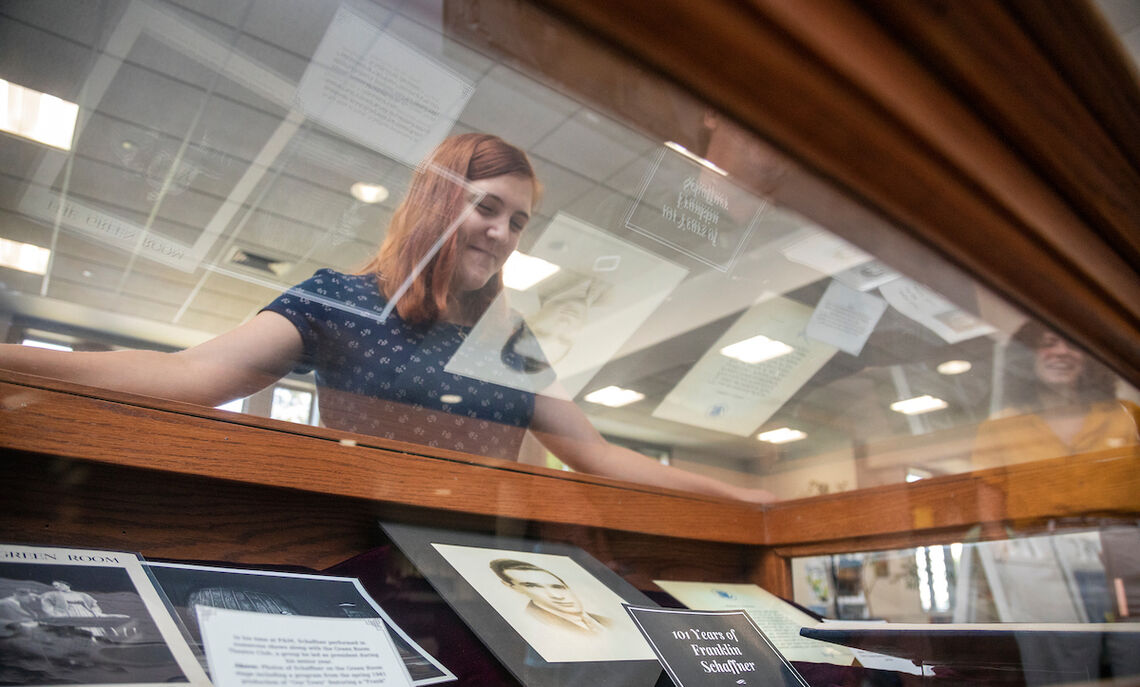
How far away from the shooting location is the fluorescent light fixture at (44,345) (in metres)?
0.52

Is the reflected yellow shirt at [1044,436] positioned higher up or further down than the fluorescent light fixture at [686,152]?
further down

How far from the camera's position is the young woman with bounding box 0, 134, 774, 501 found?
2.07ft

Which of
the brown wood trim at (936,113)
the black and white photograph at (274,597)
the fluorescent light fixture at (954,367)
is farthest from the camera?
the fluorescent light fixture at (954,367)

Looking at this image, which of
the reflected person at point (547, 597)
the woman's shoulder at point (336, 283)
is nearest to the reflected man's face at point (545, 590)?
the reflected person at point (547, 597)

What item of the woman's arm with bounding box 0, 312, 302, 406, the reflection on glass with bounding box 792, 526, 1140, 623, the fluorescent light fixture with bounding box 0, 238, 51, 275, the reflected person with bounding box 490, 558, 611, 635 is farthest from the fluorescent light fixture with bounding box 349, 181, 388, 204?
the reflection on glass with bounding box 792, 526, 1140, 623

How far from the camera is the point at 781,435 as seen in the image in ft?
3.60

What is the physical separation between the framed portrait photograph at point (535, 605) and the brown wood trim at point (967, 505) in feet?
1.47

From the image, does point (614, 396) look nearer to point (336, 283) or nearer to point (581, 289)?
point (581, 289)

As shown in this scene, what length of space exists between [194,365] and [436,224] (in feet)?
0.86

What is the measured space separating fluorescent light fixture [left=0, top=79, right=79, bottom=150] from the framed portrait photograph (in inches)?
16.5

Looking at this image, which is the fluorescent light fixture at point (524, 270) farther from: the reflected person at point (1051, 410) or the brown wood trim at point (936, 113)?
the reflected person at point (1051, 410)

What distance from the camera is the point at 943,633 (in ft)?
2.47
